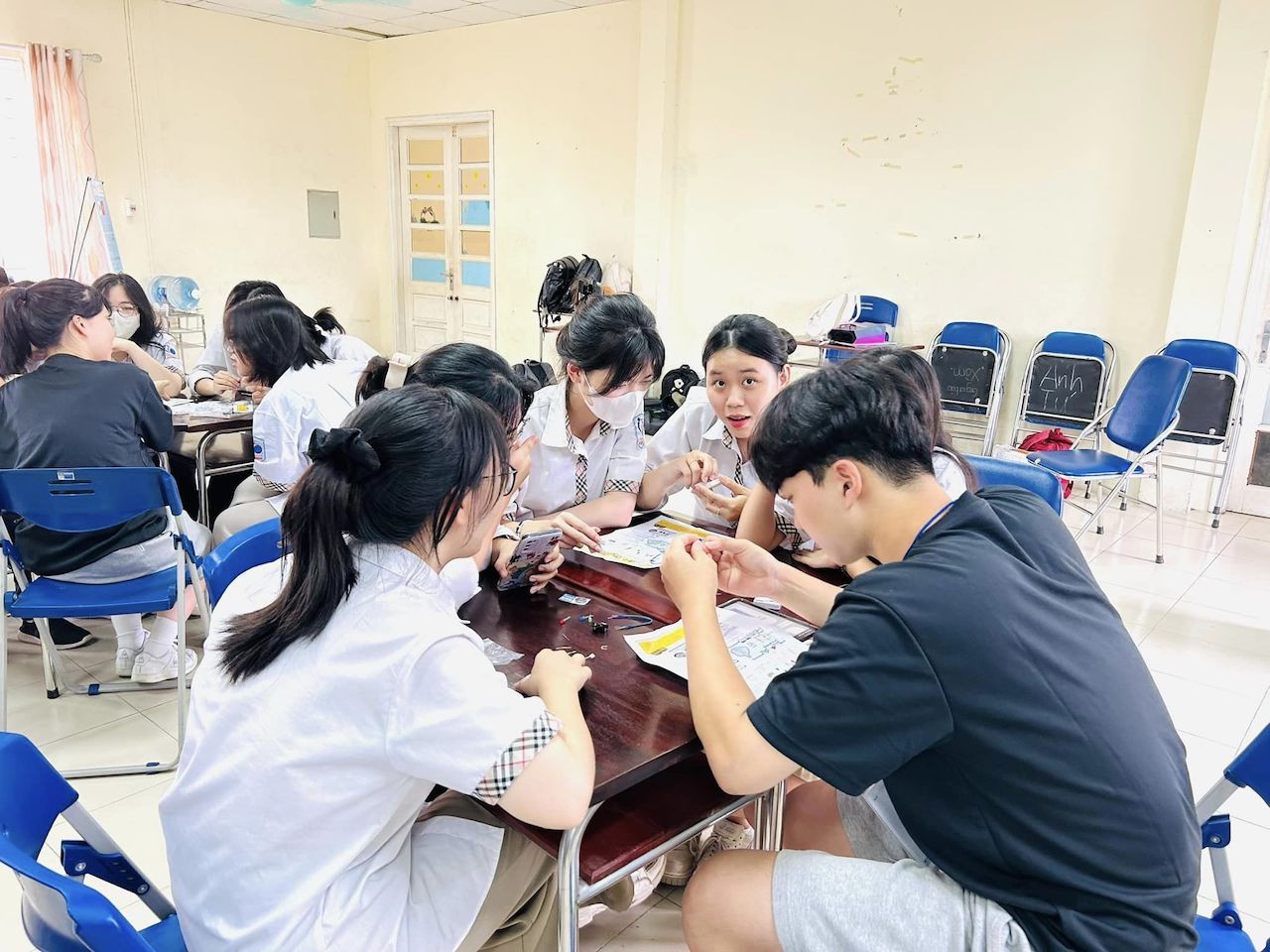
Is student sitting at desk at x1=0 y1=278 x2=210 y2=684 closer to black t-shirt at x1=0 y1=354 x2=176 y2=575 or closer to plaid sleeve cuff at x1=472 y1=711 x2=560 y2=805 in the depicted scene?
black t-shirt at x1=0 y1=354 x2=176 y2=575

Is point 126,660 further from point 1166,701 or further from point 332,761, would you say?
point 1166,701

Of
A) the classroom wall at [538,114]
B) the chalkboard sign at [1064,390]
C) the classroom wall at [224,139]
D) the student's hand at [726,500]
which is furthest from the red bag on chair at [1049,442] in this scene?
the classroom wall at [224,139]

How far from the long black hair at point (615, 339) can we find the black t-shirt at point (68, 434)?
4.59 ft

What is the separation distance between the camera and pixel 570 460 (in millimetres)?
2314

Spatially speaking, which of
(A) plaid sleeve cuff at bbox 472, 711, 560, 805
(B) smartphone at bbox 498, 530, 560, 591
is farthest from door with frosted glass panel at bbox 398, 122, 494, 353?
(A) plaid sleeve cuff at bbox 472, 711, 560, 805

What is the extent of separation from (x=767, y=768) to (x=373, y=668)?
0.48 metres

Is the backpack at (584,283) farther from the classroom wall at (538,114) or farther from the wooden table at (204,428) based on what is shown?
the wooden table at (204,428)

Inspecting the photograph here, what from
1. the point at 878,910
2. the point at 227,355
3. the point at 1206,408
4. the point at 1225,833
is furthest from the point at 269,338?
the point at 1206,408

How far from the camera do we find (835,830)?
145cm

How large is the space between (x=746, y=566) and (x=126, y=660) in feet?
7.23

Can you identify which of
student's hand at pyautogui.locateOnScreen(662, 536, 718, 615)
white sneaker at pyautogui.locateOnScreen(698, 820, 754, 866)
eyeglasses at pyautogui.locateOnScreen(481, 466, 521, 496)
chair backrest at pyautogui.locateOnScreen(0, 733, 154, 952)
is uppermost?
eyeglasses at pyautogui.locateOnScreen(481, 466, 521, 496)

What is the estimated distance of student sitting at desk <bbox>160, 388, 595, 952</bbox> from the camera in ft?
3.20

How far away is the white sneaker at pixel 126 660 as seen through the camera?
2.75 meters

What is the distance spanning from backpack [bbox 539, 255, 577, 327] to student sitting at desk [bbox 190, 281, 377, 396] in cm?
253
